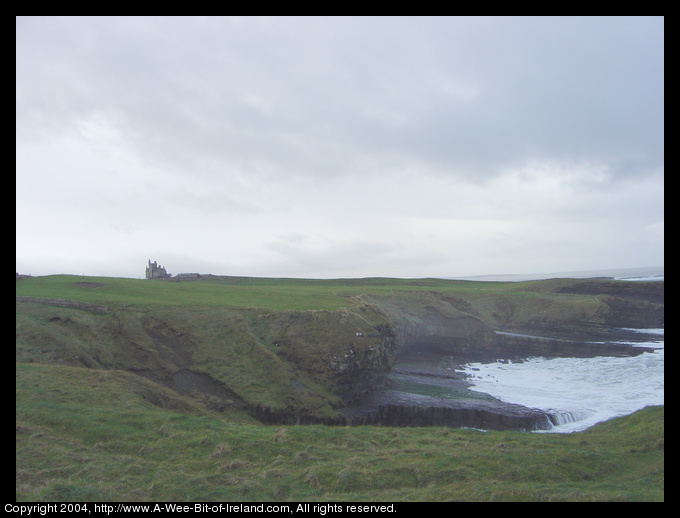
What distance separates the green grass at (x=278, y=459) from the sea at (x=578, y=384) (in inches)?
477

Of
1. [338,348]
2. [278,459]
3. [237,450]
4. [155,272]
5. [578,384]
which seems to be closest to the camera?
[278,459]

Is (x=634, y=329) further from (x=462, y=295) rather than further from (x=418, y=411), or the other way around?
(x=418, y=411)

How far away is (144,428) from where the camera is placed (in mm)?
16578

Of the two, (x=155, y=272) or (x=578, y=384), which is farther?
(x=155, y=272)

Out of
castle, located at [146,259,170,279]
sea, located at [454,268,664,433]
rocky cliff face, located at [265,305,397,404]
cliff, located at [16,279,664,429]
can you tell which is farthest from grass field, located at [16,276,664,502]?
castle, located at [146,259,170,279]

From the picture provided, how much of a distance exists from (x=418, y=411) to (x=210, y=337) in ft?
54.6

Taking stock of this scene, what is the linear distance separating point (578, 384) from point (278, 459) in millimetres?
35922

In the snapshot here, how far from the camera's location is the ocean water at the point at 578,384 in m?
31.7

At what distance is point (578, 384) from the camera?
40250 mm

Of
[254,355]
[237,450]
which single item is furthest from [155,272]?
[237,450]

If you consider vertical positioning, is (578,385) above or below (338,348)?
below

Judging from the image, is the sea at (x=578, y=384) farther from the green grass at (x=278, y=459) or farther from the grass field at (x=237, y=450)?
the green grass at (x=278, y=459)

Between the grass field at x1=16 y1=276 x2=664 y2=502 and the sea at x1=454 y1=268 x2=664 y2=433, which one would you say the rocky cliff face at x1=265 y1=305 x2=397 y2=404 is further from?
the sea at x1=454 y1=268 x2=664 y2=433

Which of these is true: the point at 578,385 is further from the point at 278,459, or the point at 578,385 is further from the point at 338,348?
the point at 278,459
